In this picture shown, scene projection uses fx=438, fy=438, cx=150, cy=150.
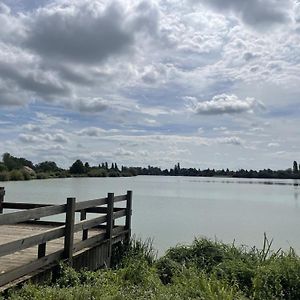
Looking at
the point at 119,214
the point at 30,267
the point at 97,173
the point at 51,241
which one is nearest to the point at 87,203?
the point at 51,241

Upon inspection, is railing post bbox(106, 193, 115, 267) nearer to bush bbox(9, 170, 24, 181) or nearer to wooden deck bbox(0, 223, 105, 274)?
wooden deck bbox(0, 223, 105, 274)

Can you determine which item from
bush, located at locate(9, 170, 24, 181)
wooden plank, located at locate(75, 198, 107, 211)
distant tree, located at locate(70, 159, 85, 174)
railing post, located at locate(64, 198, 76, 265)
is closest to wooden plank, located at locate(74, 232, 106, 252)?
railing post, located at locate(64, 198, 76, 265)

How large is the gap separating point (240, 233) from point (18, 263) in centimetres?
1427

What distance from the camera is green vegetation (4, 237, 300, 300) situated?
228 inches

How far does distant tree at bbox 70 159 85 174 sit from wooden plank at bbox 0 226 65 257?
308 ft

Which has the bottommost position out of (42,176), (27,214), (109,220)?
(109,220)

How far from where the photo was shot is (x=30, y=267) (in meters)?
6.18

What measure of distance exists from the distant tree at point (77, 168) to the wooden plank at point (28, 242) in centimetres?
Result: 9376

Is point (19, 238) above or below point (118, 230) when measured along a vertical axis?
above

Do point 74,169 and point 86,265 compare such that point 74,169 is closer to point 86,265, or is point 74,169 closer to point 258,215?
point 258,215

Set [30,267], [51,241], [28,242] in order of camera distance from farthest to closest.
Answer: [51,241] < [30,267] < [28,242]

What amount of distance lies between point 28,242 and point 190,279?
281 cm

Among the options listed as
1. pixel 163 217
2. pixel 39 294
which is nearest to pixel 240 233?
pixel 163 217

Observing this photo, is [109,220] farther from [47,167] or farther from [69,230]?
[47,167]
